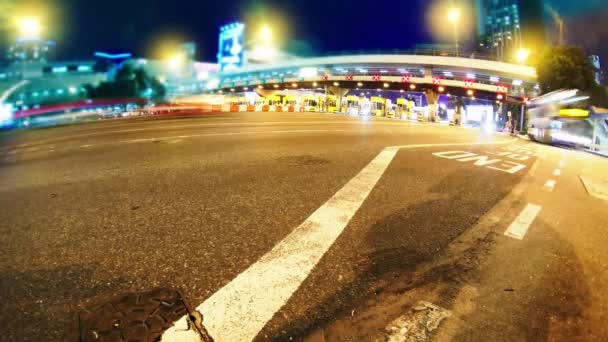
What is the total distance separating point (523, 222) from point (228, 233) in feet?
10.8

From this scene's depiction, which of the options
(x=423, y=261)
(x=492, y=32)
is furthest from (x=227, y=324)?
(x=492, y=32)

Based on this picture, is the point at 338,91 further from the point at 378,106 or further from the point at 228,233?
the point at 228,233

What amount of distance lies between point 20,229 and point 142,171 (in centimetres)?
241

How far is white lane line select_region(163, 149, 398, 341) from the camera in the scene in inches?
64.8

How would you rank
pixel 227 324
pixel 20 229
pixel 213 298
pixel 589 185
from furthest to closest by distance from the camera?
1. pixel 589 185
2. pixel 20 229
3. pixel 213 298
4. pixel 227 324

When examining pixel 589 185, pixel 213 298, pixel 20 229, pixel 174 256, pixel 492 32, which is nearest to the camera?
pixel 213 298

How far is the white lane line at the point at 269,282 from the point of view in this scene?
5.40 ft

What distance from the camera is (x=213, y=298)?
6.07 ft

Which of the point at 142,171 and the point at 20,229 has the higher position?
the point at 142,171

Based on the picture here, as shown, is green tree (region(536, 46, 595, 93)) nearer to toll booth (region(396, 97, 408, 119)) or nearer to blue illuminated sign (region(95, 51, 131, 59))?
toll booth (region(396, 97, 408, 119))

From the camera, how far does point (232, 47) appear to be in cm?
9419

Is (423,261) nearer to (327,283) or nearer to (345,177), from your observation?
(327,283)

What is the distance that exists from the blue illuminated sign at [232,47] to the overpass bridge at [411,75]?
64.6ft

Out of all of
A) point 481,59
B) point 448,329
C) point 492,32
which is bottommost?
point 448,329
